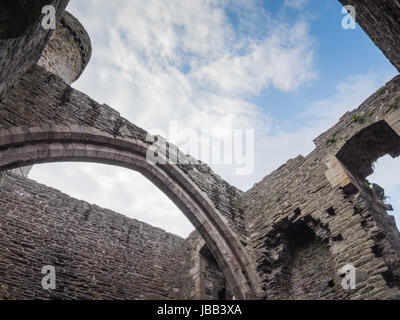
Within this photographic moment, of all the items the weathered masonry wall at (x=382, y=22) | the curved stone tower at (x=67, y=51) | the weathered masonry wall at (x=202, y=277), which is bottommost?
the weathered masonry wall at (x=202, y=277)

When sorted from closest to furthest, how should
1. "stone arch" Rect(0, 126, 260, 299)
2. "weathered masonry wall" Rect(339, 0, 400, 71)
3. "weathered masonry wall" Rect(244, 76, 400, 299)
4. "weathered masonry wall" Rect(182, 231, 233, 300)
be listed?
"weathered masonry wall" Rect(339, 0, 400, 71) < "stone arch" Rect(0, 126, 260, 299) < "weathered masonry wall" Rect(244, 76, 400, 299) < "weathered masonry wall" Rect(182, 231, 233, 300)

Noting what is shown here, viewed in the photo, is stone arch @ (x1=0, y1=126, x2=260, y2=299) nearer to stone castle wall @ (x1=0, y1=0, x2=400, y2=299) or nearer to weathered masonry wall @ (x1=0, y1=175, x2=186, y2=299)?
stone castle wall @ (x1=0, y1=0, x2=400, y2=299)

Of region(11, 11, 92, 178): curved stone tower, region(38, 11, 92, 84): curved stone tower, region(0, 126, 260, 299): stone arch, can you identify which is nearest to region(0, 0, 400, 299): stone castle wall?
region(0, 126, 260, 299): stone arch

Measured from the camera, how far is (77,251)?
7234 millimetres

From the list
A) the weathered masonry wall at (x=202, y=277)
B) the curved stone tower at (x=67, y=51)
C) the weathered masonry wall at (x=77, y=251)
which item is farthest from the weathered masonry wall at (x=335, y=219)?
the curved stone tower at (x=67, y=51)

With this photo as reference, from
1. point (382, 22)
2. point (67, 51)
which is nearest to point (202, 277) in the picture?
point (382, 22)

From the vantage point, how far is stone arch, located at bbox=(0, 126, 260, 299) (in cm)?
405

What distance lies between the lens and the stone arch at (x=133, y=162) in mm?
4047

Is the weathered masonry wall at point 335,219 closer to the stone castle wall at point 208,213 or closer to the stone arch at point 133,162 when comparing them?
the stone castle wall at point 208,213

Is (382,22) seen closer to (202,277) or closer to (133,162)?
(133,162)

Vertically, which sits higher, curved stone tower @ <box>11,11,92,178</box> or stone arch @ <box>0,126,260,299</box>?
curved stone tower @ <box>11,11,92,178</box>

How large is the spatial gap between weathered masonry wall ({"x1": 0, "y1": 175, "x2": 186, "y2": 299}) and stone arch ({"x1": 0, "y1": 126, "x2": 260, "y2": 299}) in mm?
3066

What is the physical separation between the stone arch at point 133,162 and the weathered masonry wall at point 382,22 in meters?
3.90

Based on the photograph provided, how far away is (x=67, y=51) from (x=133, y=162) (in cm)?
684
